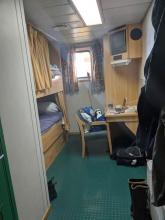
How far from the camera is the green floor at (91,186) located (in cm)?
208

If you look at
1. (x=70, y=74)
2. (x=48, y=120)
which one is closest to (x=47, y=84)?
(x=48, y=120)

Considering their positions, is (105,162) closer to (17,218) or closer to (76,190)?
(76,190)

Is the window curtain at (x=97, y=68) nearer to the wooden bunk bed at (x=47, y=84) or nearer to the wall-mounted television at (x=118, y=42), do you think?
the wall-mounted television at (x=118, y=42)

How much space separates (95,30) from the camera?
3.53 meters

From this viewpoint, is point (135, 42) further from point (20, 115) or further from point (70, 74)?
point (20, 115)

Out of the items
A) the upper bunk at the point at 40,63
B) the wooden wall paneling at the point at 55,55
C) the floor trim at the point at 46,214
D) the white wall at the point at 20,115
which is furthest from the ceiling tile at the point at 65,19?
the floor trim at the point at 46,214

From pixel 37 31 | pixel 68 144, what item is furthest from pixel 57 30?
pixel 68 144

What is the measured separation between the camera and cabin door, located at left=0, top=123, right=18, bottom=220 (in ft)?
4.42

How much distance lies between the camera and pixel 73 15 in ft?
8.40

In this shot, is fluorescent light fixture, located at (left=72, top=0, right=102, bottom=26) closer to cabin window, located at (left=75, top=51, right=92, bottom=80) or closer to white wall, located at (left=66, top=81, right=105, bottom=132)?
cabin window, located at (left=75, top=51, right=92, bottom=80)

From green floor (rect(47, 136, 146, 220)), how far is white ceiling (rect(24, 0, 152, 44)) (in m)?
2.25

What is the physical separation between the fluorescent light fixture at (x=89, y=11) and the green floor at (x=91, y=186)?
2.26m

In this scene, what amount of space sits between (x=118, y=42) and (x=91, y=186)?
259cm

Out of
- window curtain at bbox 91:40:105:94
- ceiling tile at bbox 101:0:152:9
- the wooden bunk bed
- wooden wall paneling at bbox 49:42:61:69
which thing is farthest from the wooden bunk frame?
ceiling tile at bbox 101:0:152:9
